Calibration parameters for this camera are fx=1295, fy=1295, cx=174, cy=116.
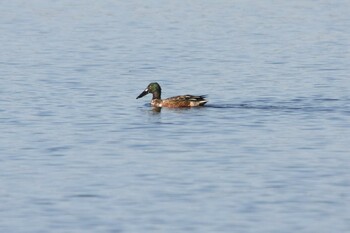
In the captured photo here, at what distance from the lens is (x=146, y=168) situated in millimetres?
19719

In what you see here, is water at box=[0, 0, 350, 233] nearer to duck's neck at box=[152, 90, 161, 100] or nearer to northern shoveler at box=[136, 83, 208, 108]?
northern shoveler at box=[136, 83, 208, 108]

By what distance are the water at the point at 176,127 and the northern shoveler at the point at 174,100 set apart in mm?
338

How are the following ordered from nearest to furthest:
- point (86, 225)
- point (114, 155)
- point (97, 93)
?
point (86, 225), point (114, 155), point (97, 93)

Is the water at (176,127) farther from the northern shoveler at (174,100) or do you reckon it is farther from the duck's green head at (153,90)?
the duck's green head at (153,90)

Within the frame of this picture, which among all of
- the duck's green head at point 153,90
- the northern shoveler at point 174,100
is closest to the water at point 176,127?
the northern shoveler at point 174,100

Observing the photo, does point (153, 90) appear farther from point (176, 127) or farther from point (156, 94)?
point (176, 127)

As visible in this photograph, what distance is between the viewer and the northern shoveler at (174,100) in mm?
26625

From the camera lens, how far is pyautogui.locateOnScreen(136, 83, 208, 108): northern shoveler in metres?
26.6

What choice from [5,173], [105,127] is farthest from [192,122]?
[5,173]

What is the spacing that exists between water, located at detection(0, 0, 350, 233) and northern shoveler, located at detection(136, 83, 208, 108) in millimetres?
338

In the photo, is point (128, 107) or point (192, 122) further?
point (128, 107)

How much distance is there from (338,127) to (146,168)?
210 inches

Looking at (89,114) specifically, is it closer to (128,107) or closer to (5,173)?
(128,107)

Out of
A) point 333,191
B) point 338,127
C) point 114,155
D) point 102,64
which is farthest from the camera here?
point 102,64
